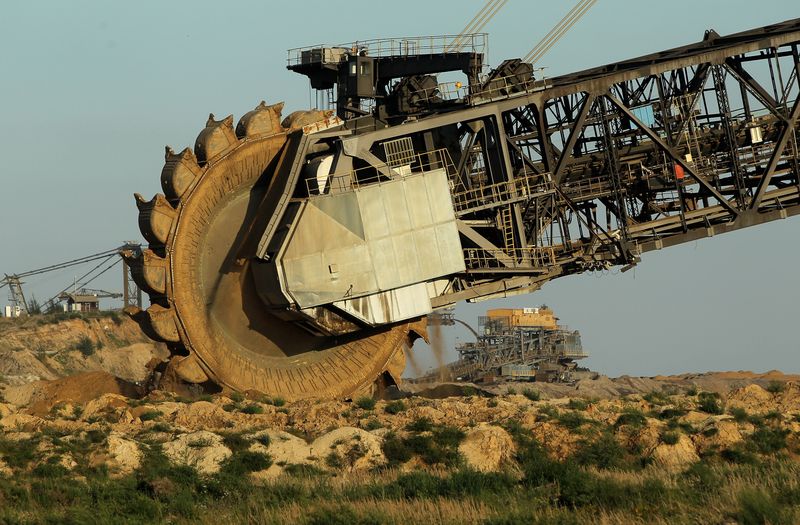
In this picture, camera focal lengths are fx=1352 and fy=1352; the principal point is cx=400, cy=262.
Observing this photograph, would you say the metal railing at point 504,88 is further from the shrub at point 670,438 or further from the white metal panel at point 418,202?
the shrub at point 670,438

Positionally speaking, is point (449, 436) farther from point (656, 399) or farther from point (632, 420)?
point (656, 399)

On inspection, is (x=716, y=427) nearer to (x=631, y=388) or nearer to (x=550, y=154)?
(x=550, y=154)

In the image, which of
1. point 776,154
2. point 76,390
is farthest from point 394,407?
point 776,154

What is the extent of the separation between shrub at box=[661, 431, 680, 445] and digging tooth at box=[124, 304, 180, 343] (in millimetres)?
13302

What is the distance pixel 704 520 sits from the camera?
25.0 meters

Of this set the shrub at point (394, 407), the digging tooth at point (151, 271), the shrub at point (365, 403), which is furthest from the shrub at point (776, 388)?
the digging tooth at point (151, 271)

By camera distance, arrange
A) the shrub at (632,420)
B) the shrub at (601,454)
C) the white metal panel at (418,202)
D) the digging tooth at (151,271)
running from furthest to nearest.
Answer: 1. the white metal panel at (418,202)
2. the digging tooth at (151,271)
3. the shrub at (632,420)
4. the shrub at (601,454)

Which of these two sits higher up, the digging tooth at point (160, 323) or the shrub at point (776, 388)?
the digging tooth at point (160, 323)

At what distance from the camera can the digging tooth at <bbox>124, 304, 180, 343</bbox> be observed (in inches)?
1433

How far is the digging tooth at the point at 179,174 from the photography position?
121ft

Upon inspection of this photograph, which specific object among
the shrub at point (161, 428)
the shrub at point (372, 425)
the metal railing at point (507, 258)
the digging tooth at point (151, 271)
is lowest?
the shrub at point (372, 425)

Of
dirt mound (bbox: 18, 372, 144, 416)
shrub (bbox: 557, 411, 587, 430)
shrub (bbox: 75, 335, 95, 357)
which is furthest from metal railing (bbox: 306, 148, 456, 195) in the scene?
shrub (bbox: 75, 335, 95, 357)

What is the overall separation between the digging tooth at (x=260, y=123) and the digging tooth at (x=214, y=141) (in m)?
0.47

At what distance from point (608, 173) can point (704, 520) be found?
1854 centimetres
